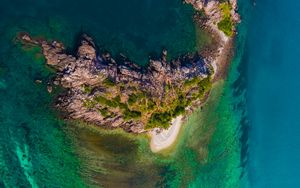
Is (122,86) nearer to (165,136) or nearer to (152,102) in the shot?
(152,102)

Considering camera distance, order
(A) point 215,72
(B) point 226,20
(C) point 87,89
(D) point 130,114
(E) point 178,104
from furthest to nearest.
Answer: (A) point 215,72
(B) point 226,20
(E) point 178,104
(D) point 130,114
(C) point 87,89

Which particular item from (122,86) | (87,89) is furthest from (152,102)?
(87,89)

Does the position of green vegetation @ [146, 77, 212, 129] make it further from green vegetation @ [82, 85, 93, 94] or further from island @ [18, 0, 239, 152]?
green vegetation @ [82, 85, 93, 94]

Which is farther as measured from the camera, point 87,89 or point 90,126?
point 90,126

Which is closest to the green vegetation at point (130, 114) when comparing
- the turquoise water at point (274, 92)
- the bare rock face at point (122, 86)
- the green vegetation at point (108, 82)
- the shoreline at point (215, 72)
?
the bare rock face at point (122, 86)

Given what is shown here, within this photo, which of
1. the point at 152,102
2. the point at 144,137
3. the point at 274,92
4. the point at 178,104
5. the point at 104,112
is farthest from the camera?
the point at 274,92

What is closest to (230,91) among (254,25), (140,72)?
(254,25)
